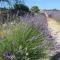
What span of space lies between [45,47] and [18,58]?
60cm

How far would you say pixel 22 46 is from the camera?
5621mm

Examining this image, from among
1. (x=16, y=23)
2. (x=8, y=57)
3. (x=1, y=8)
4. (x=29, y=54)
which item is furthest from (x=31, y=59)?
(x=1, y=8)

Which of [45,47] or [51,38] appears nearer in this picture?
[45,47]

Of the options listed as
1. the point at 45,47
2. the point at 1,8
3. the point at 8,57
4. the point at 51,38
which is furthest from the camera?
the point at 1,8

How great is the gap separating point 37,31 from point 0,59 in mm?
1024

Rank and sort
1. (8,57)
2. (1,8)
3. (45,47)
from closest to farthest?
1. (8,57)
2. (45,47)
3. (1,8)

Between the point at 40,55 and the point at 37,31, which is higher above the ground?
the point at 37,31

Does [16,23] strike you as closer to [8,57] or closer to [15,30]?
[15,30]

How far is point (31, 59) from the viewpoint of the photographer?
568cm

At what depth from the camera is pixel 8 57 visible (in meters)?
5.50

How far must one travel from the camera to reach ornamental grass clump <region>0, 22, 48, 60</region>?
220 inches

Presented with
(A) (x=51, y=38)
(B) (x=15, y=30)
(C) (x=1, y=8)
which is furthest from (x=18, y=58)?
(C) (x=1, y=8)

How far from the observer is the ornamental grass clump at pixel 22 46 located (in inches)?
220

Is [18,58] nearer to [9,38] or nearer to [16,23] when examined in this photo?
[9,38]
